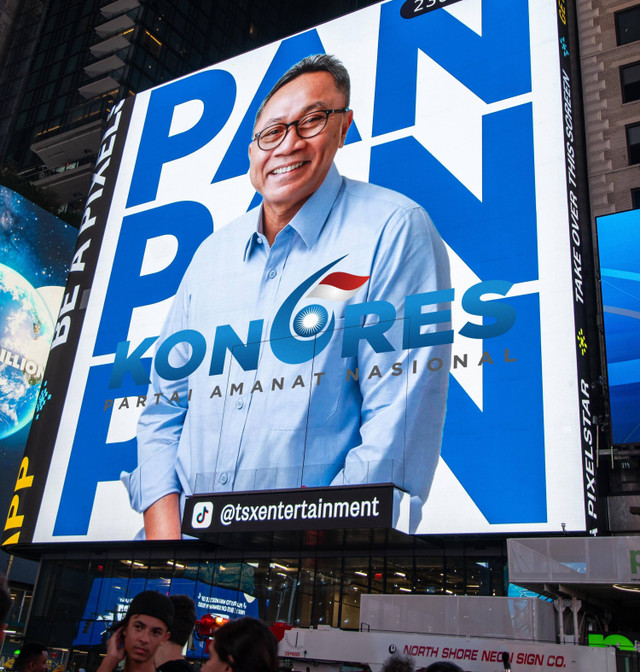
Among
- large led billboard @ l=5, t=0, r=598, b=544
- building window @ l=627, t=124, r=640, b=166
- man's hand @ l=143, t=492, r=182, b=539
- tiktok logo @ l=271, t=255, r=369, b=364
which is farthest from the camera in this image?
building window @ l=627, t=124, r=640, b=166

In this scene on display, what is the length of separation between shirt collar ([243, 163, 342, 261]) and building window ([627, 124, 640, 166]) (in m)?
9.64

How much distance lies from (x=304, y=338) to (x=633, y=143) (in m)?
12.8

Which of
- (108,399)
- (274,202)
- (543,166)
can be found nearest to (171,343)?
(108,399)

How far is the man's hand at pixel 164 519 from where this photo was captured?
24859 mm

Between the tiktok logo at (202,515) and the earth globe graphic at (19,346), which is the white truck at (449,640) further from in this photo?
the earth globe graphic at (19,346)

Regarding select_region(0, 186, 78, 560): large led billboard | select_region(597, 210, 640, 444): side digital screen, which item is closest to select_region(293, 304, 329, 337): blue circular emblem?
select_region(597, 210, 640, 444): side digital screen

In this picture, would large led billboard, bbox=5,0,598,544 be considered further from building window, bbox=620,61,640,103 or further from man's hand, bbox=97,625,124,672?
man's hand, bbox=97,625,124,672

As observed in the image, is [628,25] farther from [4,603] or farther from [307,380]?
[4,603]

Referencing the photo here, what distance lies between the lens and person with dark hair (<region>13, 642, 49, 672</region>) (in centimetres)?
692

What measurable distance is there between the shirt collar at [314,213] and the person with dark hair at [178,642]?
2105 centimetres

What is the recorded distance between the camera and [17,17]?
8056cm

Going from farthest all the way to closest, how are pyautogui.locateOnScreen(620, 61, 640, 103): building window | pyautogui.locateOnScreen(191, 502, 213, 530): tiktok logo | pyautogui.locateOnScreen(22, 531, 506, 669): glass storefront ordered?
pyautogui.locateOnScreen(620, 61, 640, 103): building window, pyautogui.locateOnScreen(191, 502, 213, 530): tiktok logo, pyautogui.locateOnScreen(22, 531, 506, 669): glass storefront

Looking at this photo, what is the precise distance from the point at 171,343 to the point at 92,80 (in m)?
46.0

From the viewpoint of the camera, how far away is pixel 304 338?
80.1 feet
